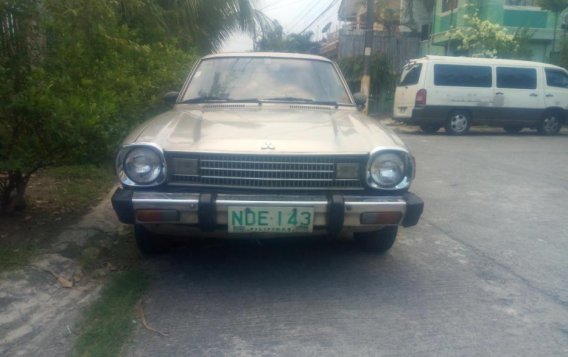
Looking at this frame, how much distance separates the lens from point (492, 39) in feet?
62.8

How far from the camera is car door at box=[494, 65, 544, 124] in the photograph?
1529 cm

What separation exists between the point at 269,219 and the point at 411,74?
12.8m

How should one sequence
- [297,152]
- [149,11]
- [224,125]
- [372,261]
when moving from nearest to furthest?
[297,152] < [224,125] < [372,261] < [149,11]

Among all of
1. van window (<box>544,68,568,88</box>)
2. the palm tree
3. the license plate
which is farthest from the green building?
the license plate

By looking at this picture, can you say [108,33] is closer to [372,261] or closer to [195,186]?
[195,186]

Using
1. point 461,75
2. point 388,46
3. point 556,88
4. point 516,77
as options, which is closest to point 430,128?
point 461,75

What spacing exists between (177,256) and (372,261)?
1549 millimetres

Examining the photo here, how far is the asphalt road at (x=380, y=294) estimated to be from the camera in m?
3.28

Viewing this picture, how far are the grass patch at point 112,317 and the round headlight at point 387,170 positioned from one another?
5.70ft

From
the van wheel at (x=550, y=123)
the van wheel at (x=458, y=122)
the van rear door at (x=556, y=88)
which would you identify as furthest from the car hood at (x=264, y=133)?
the van wheel at (x=550, y=123)

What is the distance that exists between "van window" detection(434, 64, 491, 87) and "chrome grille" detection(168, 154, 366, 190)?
11884 millimetres

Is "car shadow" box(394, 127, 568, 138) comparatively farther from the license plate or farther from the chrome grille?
the license plate

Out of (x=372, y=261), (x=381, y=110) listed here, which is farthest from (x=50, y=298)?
(x=381, y=110)

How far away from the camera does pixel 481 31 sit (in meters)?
19.4
